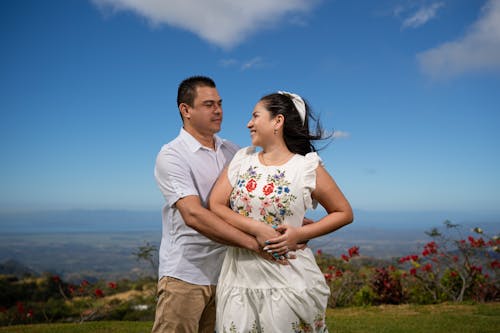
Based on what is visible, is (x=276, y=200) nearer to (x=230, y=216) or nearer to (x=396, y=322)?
(x=230, y=216)

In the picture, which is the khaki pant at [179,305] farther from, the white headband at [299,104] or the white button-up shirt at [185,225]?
the white headband at [299,104]

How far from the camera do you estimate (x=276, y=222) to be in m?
2.70

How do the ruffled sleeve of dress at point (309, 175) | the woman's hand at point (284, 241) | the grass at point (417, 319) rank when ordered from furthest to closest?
the grass at point (417, 319), the ruffled sleeve of dress at point (309, 175), the woman's hand at point (284, 241)

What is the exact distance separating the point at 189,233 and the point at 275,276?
0.69 metres

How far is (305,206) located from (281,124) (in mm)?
494

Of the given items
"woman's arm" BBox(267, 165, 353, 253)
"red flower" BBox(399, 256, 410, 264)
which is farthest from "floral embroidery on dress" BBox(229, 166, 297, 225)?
"red flower" BBox(399, 256, 410, 264)

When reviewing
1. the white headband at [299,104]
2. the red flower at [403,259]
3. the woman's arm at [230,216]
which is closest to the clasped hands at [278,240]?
the woman's arm at [230,216]

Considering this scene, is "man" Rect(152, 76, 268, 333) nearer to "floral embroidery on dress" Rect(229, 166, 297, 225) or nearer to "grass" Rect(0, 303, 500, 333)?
"floral embroidery on dress" Rect(229, 166, 297, 225)

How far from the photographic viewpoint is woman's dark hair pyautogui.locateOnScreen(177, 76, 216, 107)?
3.33 meters

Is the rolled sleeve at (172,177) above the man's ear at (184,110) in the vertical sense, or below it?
below

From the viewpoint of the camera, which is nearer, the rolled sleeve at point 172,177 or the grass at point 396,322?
the rolled sleeve at point 172,177

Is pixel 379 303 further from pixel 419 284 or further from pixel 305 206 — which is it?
pixel 305 206

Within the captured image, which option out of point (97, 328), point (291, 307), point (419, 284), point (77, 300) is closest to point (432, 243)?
point (419, 284)

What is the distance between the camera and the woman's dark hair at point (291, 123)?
Answer: 2.80 meters
